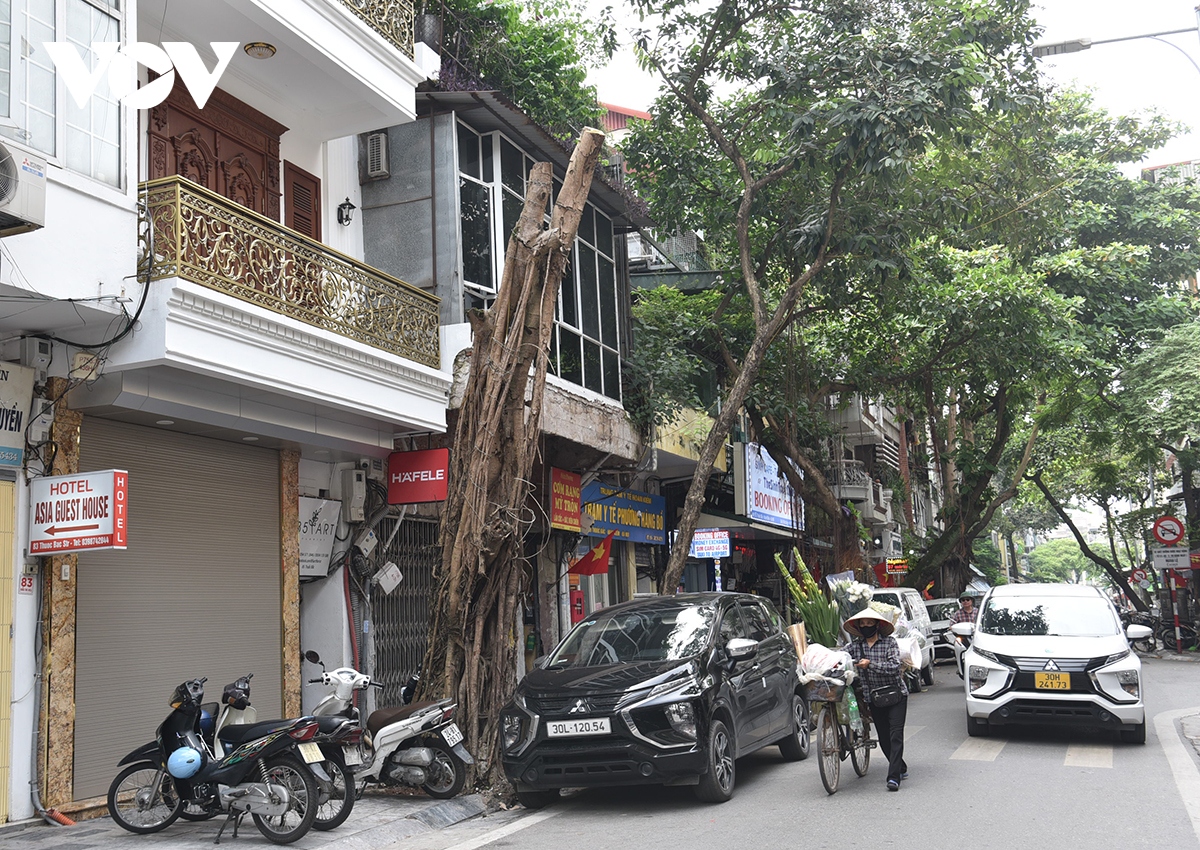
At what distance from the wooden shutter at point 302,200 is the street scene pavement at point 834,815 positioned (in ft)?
21.8

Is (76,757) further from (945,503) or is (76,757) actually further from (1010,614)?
(945,503)

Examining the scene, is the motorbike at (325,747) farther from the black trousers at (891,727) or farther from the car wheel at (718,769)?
the black trousers at (891,727)

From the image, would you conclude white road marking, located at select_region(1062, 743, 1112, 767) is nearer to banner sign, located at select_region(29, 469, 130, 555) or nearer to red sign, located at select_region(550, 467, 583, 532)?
red sign, located at select_region(550, 467, 583, 532)

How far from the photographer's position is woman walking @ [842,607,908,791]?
9141 mm

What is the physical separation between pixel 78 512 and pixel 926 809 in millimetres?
7089

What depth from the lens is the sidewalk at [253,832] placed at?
7.64 meters

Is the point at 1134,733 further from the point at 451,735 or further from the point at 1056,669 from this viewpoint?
the point at 451,735

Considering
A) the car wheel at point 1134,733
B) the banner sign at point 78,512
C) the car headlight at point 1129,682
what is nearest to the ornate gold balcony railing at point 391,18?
the banner sign at point 78,512

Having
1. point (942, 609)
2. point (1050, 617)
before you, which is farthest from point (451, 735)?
point (942, 609)

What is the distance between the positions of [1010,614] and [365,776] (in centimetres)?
780

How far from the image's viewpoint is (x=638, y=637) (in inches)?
376

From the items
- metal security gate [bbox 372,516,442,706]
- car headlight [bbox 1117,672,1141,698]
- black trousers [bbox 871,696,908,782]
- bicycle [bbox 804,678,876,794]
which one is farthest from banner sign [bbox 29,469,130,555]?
car headlight [bbox 1117,672,1141,698]

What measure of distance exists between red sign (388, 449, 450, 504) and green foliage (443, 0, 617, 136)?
5602 millimetres

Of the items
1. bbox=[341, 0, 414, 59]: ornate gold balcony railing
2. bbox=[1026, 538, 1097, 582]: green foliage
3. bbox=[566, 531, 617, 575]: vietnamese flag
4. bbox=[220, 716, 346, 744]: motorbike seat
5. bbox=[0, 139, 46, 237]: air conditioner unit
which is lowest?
bbox=[1026, 538, 1097, 582]: green foliage
